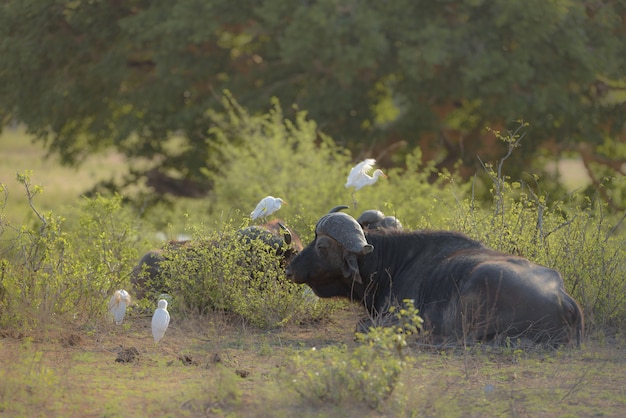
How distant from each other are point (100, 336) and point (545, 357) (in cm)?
329

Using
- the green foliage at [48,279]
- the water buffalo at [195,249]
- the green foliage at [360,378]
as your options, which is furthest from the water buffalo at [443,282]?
the green foliage at [48,279]

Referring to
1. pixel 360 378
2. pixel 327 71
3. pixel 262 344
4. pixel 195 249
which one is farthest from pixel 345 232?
pixel 327 71

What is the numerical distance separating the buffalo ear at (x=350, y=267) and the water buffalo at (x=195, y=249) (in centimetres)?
80

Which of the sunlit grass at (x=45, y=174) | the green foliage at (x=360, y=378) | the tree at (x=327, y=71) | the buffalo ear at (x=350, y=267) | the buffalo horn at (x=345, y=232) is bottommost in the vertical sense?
the sunlit grass at (x=45, y=174)

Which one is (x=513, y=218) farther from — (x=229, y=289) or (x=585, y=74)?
(x=585, y=74)

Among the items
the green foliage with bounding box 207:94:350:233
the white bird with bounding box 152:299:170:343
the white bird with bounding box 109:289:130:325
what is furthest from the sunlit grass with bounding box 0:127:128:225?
the white bird with bounding box 152:299:170:343

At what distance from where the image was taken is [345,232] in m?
8.39

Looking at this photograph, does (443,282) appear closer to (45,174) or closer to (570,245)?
(570,245)

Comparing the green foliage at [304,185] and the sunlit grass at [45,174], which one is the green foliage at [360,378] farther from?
the sunlit grass at [45,174]

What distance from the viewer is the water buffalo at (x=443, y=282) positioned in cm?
767

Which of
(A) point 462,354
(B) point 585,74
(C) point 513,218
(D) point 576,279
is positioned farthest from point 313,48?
(A) point 462,354

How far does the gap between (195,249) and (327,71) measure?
10.1m

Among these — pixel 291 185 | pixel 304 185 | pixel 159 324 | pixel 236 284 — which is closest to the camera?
pixel 159 324

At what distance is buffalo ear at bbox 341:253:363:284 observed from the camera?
848 cm
